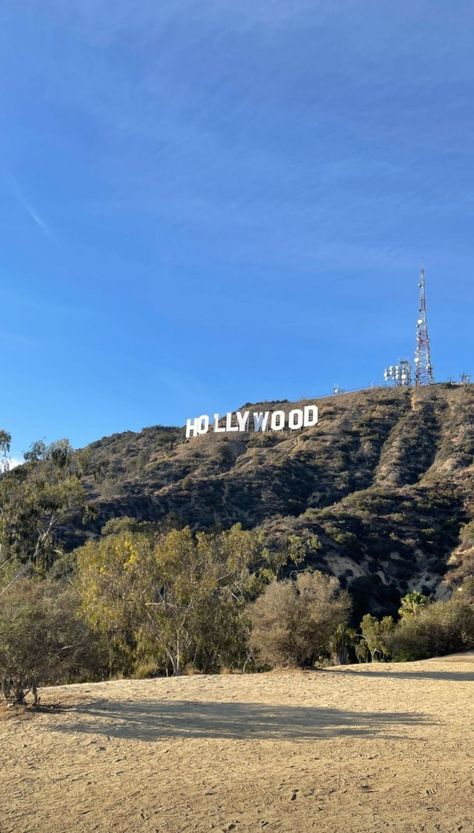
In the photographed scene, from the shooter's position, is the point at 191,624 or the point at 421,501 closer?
the point at 191,624

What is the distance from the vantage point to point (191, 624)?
2117 cm

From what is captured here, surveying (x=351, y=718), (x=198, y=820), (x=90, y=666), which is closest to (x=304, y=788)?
(x=198, y=820)

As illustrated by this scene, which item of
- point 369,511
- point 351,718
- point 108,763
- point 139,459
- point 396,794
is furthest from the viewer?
point 139,459

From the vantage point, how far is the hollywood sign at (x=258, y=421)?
82312 mm

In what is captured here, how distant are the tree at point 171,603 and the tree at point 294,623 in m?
3.01

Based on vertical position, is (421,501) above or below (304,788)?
above

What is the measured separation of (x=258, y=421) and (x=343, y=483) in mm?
22185

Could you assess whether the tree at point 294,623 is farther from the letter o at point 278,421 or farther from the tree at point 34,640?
the letter o at point 278,421

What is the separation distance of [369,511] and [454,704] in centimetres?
4104

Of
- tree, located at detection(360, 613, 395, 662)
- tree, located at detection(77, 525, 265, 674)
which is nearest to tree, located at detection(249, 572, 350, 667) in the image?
tree, located at detection(77, 525, 265, 674)

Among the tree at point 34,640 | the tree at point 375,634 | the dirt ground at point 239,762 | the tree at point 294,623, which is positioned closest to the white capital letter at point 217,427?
the tree at point 375,634

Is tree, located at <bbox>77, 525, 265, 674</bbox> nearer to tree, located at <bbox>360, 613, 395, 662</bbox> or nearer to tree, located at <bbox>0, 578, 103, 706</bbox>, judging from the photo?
tree, located at <bbox>0, 578, 103, 706</bbox>

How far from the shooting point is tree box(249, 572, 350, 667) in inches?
714

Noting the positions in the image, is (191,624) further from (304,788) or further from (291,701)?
(304,788)
